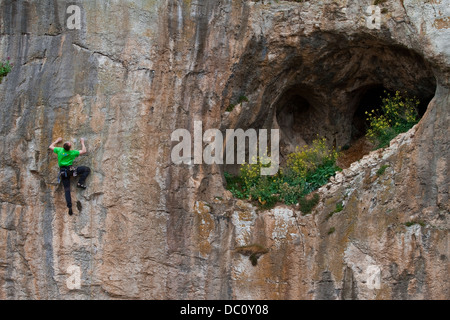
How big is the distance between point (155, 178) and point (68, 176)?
1351mm

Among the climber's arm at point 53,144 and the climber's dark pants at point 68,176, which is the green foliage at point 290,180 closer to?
the climber's dark pants at point 68,176

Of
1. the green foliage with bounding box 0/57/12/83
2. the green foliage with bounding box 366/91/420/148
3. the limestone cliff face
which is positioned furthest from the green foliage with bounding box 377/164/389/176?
the green foliage with bounding box 0/57/12/83

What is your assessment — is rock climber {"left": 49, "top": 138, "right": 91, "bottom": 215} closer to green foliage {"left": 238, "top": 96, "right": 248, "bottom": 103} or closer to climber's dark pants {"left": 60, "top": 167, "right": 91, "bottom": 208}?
climber's dark pants {"left": 60, "top": 167, "right": 91, "bottom": 208}

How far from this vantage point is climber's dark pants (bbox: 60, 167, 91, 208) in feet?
24.8

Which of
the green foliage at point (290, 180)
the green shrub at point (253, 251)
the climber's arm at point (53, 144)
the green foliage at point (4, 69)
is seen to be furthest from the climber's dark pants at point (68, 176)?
the green shrub at point (253, 251)

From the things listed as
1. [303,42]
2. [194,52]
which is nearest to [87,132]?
[194,52]

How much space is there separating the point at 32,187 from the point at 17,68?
195cm

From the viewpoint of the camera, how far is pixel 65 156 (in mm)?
7539

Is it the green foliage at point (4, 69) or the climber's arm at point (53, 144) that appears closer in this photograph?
the climber's arm at point (53, 144)

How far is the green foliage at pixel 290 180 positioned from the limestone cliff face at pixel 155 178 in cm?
26

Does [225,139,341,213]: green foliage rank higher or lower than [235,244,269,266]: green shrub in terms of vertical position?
higher

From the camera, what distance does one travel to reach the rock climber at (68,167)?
24.6ft
